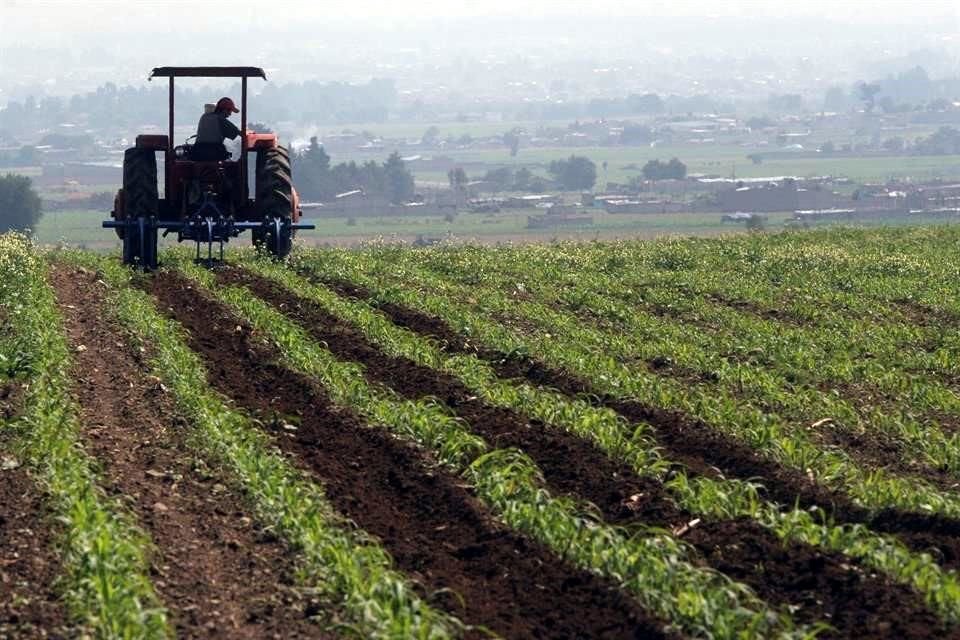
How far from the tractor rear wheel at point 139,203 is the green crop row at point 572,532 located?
317 inches

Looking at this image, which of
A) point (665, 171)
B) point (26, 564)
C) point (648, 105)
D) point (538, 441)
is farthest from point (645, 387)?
point (648, 105)

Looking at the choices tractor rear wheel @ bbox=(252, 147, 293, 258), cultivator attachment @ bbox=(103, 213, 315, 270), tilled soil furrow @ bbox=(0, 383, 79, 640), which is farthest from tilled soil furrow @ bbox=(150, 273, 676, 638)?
tractor rear wheel @ bbox=(252, 147, 293, 258)

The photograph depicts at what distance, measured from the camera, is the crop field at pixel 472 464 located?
7.84 meters

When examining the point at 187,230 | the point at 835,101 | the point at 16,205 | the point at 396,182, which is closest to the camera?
the point at 187,230

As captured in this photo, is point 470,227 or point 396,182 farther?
point 396,182

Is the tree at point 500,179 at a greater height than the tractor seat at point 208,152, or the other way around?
the tractor seat at point 208,152

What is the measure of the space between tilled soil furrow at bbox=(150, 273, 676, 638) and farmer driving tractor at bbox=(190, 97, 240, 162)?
330 inches

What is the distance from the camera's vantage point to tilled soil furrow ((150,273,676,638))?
7812 millimetres

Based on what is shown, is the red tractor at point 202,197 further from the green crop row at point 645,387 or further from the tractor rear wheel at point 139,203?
the green crop row at point 645,387

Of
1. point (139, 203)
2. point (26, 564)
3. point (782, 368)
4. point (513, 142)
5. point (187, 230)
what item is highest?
point (513, 142)

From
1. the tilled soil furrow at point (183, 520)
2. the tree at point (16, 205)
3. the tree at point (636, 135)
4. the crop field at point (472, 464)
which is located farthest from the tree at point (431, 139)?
the tilled soil furrow at point (183, 520)

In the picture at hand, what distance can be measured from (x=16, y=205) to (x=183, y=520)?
3797cm

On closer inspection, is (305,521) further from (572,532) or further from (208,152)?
(208,152)

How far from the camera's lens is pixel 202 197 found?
860 inches
